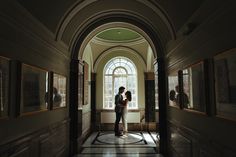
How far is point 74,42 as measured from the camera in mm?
5000

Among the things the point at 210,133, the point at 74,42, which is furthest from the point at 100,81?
the point at 210,133

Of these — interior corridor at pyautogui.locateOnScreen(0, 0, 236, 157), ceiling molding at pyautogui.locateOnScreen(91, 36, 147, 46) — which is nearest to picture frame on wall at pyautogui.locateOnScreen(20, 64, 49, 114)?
interior corridor at pyautogui.locateOnScreen(0, 0, 236, 157)

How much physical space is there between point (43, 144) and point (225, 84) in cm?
278

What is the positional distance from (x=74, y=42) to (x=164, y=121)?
9.78ft

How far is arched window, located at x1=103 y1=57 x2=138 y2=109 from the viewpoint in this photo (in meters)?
8.90

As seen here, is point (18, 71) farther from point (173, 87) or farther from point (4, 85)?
point (173, 87)

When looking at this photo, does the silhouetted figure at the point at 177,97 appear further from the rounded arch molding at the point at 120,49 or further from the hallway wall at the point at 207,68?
the rounded arch molding at the point at 120,49

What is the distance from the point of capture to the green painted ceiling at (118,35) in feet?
24.3

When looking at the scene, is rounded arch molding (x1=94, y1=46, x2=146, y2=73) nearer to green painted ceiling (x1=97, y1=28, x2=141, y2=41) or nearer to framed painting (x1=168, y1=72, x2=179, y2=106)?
green painted ceiling (x1=97, y1=28, x2=141, y2=41)

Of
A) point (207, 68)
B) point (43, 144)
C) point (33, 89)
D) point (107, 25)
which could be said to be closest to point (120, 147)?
point (43, 144)

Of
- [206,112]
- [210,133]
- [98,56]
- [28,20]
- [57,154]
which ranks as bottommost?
[57,154]

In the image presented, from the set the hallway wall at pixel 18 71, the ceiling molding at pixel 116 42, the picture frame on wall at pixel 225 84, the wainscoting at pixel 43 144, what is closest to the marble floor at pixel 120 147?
the wainscoting at pixel 43 144

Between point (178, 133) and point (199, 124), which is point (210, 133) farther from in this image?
point (178, 133)

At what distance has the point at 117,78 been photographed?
9148 mm
